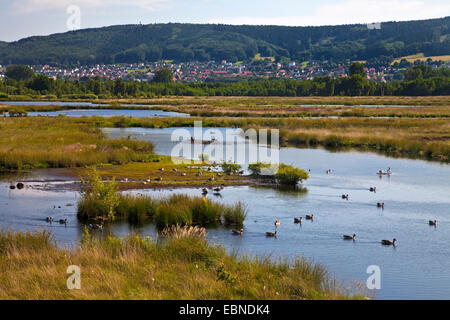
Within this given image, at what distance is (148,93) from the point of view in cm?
16225

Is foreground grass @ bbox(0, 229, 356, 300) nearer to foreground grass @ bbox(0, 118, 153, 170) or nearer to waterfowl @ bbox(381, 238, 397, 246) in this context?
waterfowl @ bbox(381, 238, 397, 246)

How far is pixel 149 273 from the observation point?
12641 millimetres

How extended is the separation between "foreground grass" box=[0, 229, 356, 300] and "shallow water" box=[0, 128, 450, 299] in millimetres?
1866

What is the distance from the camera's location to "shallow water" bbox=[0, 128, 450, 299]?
1736 cm

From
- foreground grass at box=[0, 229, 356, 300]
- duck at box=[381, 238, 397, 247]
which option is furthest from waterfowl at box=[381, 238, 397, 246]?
foreground grass at box=[0, 229, 356, 300]

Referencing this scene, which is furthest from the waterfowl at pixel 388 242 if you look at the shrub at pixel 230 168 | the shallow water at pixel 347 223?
the shrub at pixel 230 168

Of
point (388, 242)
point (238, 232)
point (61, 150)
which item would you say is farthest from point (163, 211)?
point (61, 150)

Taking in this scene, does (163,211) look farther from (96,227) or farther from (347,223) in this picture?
(347,223)

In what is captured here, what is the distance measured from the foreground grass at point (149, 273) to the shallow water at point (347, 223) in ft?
6.12

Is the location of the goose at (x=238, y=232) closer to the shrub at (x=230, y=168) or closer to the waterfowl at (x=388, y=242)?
the waterfowl at (x=388, y=242)
